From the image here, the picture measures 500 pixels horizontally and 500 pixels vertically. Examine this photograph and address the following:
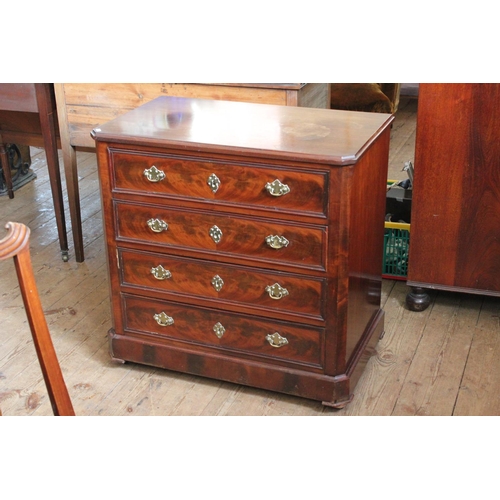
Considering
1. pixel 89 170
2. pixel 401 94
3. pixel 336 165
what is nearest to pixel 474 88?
pixel 336 165

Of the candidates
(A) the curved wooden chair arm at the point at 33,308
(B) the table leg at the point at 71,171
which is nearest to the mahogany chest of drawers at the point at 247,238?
(B) the table leg at the point at 71,171

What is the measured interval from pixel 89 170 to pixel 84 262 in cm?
129

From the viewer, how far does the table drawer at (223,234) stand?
224 centimetres

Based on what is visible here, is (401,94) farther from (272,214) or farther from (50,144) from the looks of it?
(272,214)

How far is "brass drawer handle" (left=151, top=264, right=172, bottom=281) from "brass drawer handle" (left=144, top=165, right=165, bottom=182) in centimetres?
Answer: 29

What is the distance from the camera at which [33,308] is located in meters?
1.29

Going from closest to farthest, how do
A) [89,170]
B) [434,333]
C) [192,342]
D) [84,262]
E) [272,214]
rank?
[272,214]
[192,342]
[434,333]
[84,262]
[89,170]

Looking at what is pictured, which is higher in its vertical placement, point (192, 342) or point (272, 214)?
point (272, 214)

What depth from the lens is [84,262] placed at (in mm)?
3508

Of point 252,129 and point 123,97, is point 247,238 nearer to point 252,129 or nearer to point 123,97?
point 252,129

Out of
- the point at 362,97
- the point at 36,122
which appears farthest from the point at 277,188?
the point at 362,97

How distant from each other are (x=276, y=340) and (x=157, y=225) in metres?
0.51

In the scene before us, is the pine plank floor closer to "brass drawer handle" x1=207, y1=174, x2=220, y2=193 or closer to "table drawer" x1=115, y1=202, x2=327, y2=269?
"table drawer" x1=115, y1=202, x2=327, y2=269

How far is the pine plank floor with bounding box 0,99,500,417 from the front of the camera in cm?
246
